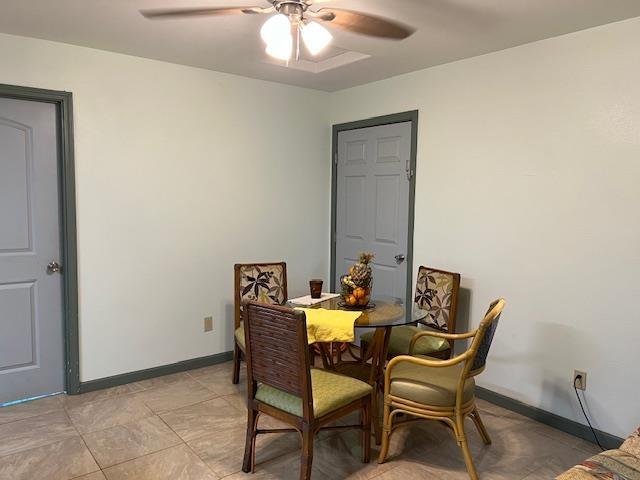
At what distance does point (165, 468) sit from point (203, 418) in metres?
0.56

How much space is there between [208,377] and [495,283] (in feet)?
7.24

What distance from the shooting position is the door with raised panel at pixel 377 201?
389cm

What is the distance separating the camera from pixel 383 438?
2.51 m

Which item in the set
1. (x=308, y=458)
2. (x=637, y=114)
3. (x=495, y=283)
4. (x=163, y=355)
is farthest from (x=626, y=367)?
(x=163, y=355)

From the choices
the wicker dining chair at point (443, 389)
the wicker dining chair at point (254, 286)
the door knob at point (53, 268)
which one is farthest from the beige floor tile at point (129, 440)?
the wicker dining chair at point (443, 389)

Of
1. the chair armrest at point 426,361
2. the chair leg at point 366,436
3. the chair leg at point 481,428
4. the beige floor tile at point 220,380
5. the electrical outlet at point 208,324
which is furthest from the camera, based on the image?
the electrical outlet at point 208,324

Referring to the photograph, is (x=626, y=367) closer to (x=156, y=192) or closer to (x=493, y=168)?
(x=493, y=168)

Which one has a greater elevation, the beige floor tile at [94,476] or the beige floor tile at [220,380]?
the beige floor tile at [220,380]

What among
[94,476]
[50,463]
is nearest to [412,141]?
[94,476]

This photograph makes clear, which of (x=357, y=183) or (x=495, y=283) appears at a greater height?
(x=357, y=183)

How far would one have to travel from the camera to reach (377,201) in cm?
411

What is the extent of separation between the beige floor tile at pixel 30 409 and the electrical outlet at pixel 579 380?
320 centimetres

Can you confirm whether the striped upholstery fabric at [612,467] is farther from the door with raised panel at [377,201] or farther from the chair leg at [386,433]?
the door with raised panel at [377,201]

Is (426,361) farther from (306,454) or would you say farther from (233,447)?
(233,447)
